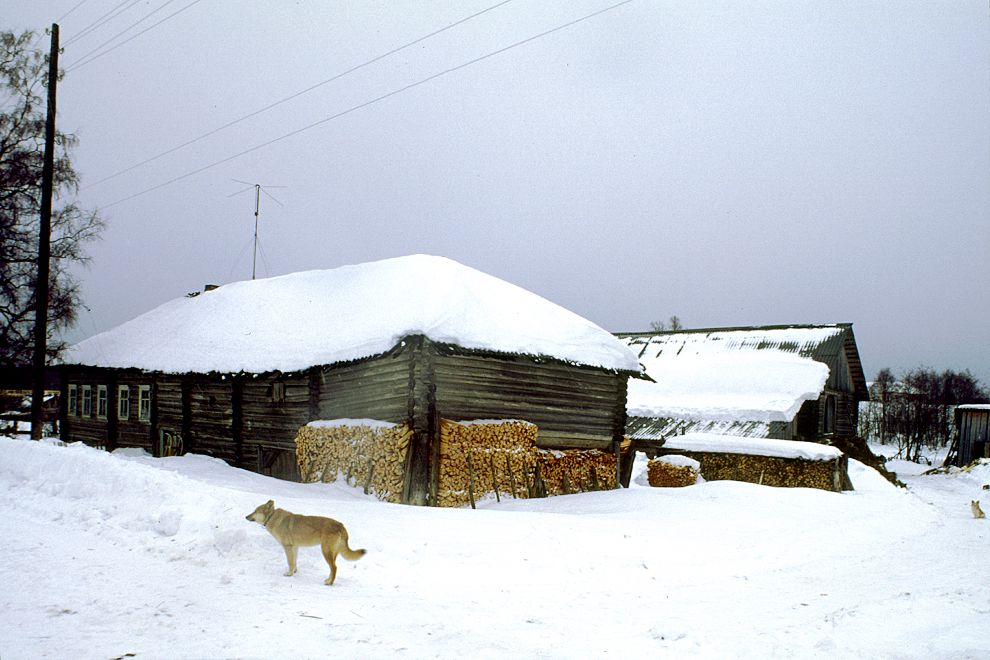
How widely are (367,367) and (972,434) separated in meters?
36.5

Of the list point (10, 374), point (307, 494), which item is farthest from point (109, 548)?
point (10, 374)

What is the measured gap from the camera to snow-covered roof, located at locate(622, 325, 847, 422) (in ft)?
92.8

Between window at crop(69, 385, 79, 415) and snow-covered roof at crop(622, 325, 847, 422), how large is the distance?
22.4 metres

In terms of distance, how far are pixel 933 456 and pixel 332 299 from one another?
46.4m

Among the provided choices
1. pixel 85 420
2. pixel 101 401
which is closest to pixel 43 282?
pixel 101 401

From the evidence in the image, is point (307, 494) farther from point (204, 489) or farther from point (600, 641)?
point (600, 641)

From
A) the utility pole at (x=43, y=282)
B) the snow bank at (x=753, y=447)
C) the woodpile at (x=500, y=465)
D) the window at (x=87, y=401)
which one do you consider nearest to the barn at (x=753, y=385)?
the snow bank at (x=753, y=447)

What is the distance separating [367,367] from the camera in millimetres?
15492

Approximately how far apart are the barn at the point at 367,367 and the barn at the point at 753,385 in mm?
10501

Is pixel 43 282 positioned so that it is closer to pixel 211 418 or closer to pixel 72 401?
pixel 211 418

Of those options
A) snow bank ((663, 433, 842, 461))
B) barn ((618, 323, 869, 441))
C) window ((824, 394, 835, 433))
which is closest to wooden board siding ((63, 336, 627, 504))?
snow bank ((663, 433, 842, 461))

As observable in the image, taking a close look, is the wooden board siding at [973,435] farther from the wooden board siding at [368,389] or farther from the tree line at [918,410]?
the wooden board siding at [368,389]

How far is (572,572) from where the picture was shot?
8375 millimetres

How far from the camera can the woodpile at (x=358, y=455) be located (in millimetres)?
13984
